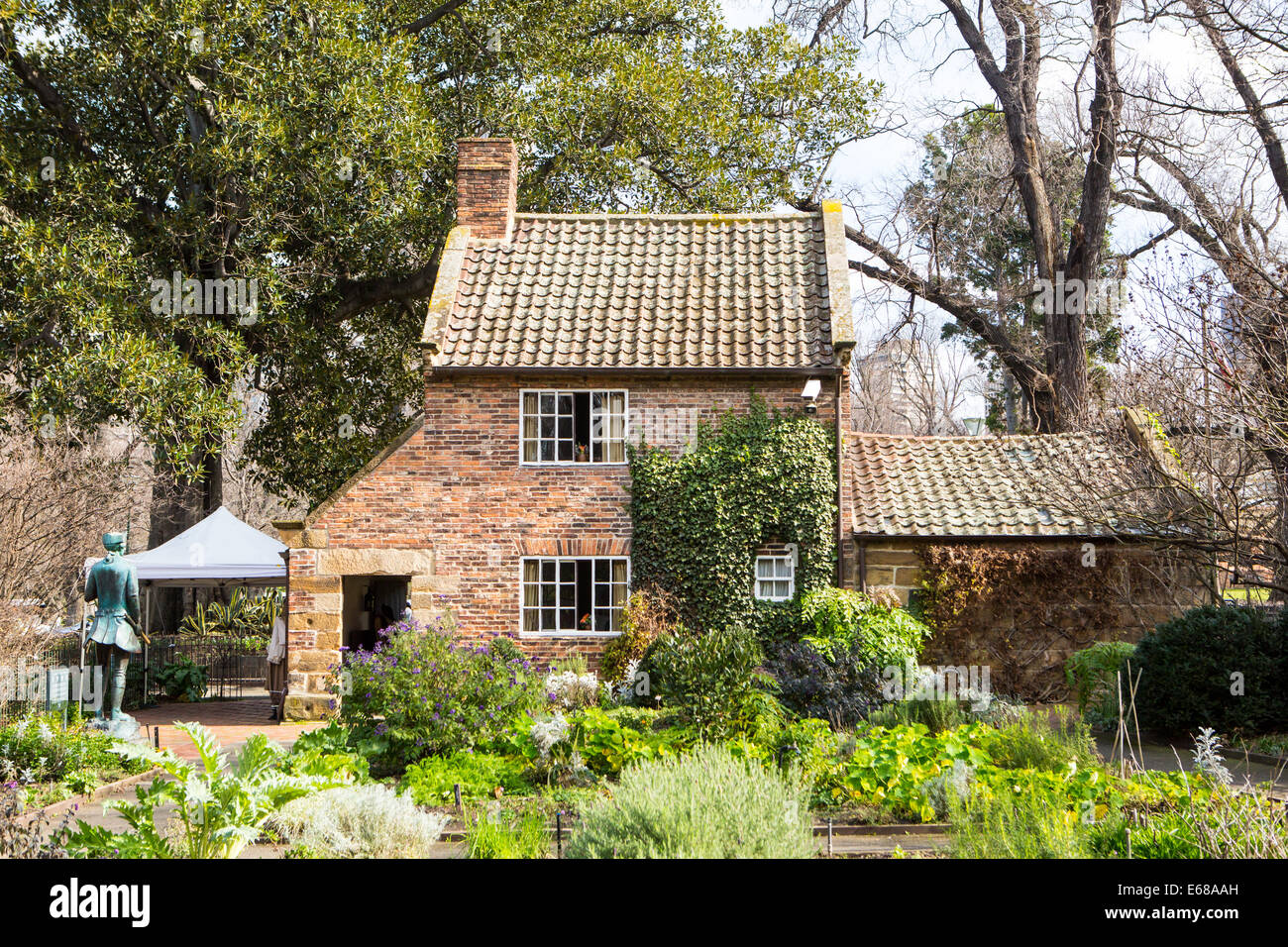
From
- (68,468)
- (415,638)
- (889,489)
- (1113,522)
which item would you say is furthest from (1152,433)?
(68,468)

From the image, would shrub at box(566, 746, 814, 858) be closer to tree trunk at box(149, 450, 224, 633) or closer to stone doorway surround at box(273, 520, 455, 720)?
stone doorway surround at box(273, 520, 455, 720)

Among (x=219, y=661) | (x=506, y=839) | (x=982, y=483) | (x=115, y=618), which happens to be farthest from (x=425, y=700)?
(x=219, y=661)

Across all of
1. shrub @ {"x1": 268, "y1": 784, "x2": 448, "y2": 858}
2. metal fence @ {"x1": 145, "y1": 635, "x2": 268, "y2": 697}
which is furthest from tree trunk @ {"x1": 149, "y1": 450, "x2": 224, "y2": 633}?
shrub @ {"x1": 268, "y1": 784, "x2": 448, "y2": 858}

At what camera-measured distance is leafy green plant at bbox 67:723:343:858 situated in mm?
6859

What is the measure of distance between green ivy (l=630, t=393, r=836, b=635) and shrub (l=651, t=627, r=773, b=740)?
4508 millimetres

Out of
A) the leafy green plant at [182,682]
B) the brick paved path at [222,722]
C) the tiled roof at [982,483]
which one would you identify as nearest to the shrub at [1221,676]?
the tiled roof at [982,483]

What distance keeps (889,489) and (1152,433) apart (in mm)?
4073

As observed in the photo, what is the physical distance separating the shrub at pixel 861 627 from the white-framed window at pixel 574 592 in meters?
2.84

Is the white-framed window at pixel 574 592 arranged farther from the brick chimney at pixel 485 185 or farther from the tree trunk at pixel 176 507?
the tree trunk at pixel 176 507

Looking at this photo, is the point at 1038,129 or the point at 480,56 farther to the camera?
the point at 1038,129

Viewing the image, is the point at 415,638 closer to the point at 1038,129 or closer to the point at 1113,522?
the point at 1113,522

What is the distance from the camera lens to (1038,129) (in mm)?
26391

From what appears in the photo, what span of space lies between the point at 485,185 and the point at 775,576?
8.85m
